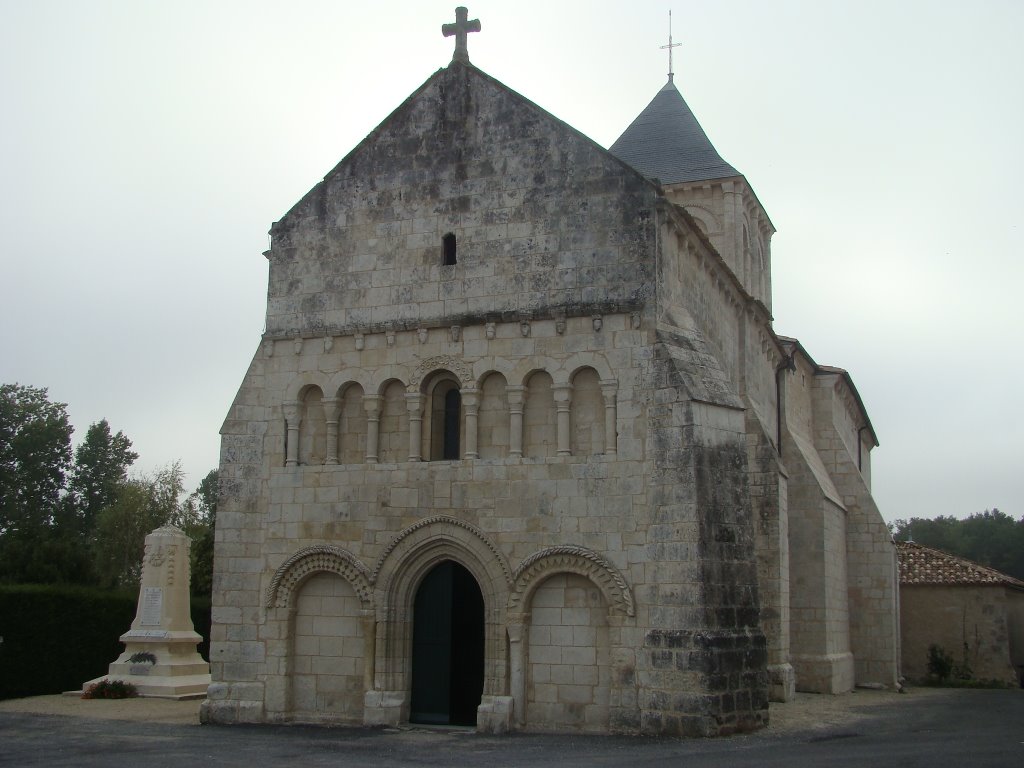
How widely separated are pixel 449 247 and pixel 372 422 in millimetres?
2869

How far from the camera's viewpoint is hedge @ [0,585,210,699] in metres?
20.3

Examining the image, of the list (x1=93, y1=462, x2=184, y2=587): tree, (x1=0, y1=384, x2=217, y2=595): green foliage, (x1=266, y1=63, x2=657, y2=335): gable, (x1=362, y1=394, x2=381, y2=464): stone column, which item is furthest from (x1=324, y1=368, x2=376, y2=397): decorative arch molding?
(x1=93, y1=462, x2=184, y2=587): tree

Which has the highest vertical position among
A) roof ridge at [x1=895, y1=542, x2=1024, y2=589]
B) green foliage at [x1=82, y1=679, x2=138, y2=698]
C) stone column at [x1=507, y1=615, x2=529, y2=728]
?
roof ridge at [x1=895, y1=542, x2=1024, y2=589]

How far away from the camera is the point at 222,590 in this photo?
50.0 feet

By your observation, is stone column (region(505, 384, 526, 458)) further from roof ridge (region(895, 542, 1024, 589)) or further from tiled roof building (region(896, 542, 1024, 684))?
tiled roof building (region(896, 542, 1024, 684))

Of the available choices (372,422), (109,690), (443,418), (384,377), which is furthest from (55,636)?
(443,418)

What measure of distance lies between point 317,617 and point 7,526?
127ft

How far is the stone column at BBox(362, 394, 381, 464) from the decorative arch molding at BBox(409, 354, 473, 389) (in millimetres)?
629

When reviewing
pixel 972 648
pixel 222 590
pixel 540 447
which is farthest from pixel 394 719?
pixel 972 648

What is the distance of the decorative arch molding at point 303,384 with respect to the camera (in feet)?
51.1

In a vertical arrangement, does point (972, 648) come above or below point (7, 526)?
below

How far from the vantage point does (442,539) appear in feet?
47.5

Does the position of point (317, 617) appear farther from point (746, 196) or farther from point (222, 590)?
point (746, 196)

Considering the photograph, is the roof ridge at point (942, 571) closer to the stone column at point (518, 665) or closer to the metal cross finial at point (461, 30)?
the stone column at point (518, 665)
